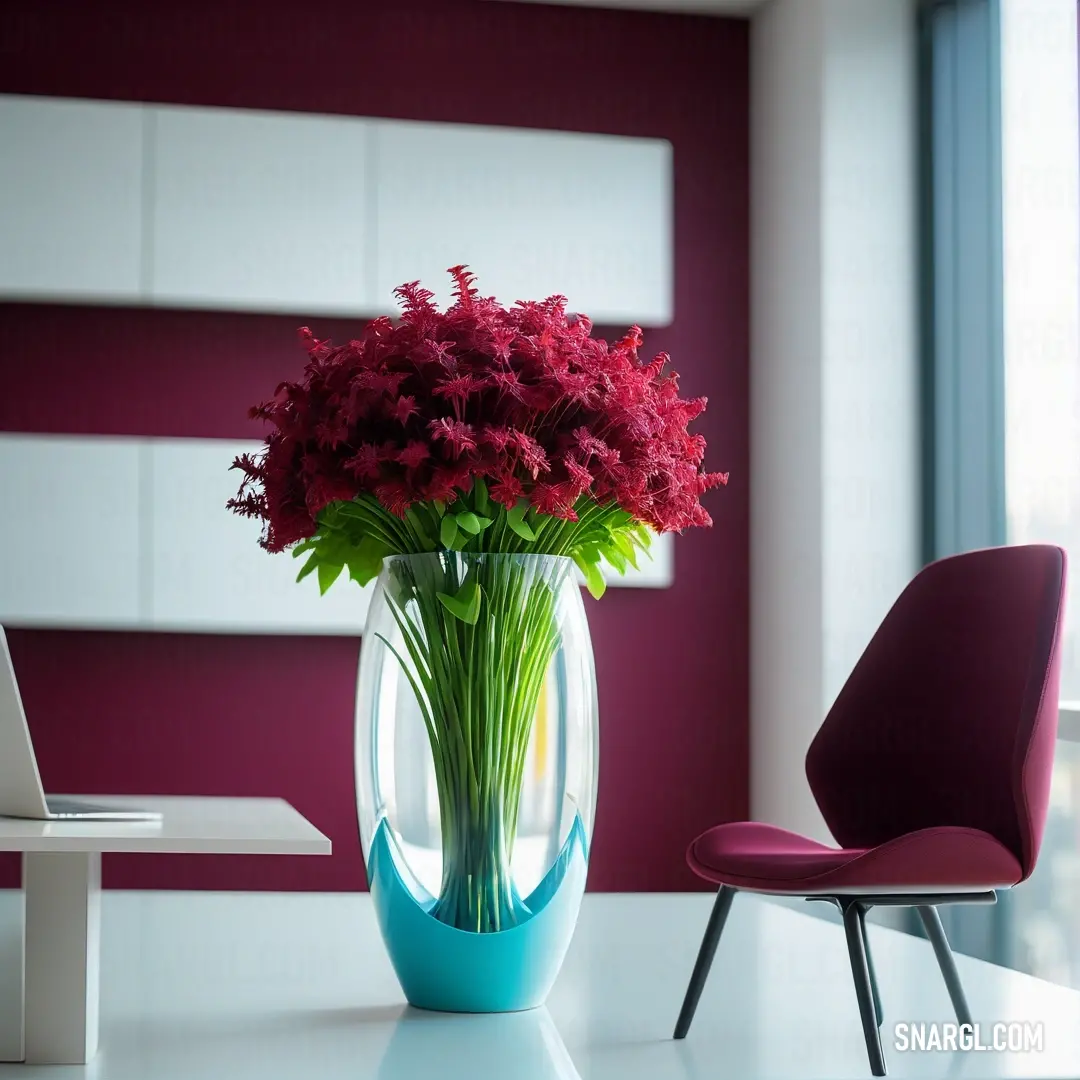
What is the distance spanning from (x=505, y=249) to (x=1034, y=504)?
164cm

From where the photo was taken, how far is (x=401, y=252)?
13.0 ft

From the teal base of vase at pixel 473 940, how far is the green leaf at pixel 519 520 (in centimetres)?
39

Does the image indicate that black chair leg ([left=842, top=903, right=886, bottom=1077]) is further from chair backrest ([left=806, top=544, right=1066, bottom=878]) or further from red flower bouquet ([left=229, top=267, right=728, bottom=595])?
red flower bouquet ([left=229, top=267, right=728, bottom=595])

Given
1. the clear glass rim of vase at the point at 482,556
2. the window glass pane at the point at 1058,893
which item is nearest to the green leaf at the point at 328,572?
the clear glass rim of vase at the point at 482,556

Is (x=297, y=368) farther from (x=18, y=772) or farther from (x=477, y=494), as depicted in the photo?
(x=18, y=772)

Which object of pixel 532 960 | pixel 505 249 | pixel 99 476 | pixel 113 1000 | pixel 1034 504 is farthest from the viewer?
pixel 505 249

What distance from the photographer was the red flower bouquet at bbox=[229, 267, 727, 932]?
1.78 metres

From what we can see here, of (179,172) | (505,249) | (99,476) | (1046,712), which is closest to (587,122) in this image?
(505,249)

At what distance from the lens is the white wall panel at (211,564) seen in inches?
149

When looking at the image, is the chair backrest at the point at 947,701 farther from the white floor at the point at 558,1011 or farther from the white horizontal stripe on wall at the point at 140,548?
the white horizontal stripe on wall at the point at 140,548

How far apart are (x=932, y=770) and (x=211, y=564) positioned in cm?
220

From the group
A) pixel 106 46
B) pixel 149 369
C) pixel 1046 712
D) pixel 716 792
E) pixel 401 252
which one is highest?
pixel 106 46

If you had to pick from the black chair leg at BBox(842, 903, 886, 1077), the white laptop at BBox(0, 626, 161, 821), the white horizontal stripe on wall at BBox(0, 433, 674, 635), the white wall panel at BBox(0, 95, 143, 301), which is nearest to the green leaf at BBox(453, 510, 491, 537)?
the white laptop at BBox(0, 626, 161, 821)

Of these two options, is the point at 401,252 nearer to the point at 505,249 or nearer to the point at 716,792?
the point at 505,249
